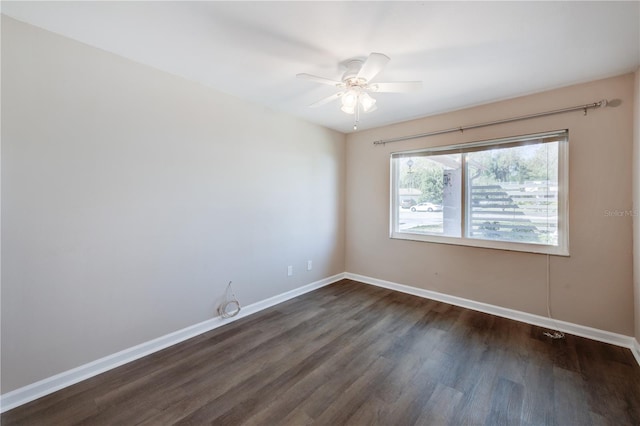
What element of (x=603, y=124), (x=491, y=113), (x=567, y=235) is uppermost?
(x=491, y=113)

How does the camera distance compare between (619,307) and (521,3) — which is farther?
(619,307)

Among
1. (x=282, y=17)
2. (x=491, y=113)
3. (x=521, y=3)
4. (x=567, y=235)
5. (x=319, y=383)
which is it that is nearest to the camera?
(x=521, y=3)

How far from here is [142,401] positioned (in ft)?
5.50

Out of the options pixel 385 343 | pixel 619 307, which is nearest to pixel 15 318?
pixel 385 343

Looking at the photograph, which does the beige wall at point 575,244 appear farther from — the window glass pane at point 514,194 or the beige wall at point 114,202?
the beige wall at point 114,202

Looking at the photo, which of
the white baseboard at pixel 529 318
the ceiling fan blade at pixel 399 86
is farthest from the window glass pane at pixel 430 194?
the ceiling fan blade at pixel 399 86

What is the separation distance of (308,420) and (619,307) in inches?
112

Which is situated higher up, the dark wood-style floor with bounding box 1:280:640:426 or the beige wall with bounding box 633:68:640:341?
the beige wall with bounding box 633:68:640:341

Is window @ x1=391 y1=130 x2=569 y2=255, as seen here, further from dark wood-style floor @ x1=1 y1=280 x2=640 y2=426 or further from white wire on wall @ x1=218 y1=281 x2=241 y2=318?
white wire on wall @ x1=218 y1=281 x2=241 y2=318

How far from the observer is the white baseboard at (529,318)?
7.47 ft

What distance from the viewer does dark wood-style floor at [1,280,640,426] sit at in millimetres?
1562

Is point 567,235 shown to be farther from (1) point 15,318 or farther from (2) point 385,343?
(1) point 15,318

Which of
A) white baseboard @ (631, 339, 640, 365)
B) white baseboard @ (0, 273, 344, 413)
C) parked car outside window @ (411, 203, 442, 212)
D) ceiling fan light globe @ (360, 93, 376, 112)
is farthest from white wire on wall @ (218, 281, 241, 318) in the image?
white baseboard @ (631, 339, 640, 365)

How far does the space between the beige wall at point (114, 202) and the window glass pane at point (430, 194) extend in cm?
189
